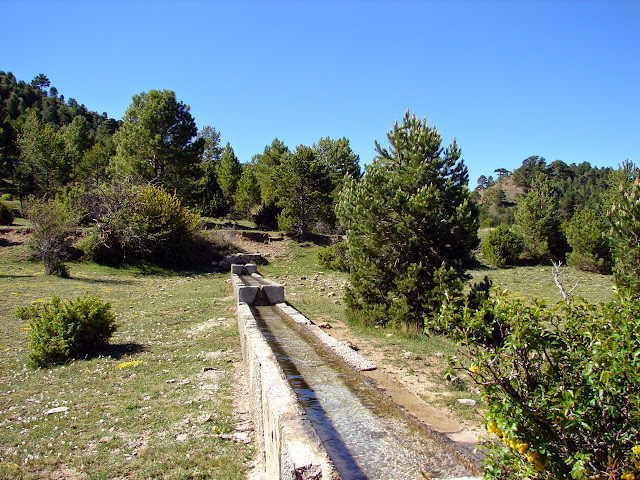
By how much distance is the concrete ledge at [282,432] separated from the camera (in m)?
3.34

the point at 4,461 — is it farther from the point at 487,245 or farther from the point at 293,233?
the point at 487,245

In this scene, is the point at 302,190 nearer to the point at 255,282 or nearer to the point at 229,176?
the point at 255,282

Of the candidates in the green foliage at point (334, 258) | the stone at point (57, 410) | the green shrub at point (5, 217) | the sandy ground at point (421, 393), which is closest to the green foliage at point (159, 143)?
the green shrub at point (5, 217)

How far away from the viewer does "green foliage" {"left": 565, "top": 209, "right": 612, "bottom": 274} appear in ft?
87.3

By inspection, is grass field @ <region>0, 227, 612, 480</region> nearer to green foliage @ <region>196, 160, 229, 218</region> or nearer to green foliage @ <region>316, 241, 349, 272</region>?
green foliage @ <region>316, 241, 349, 272</region>

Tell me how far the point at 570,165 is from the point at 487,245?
308 feet

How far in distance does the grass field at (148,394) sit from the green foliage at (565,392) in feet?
1.50

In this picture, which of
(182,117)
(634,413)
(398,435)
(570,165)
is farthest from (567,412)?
(570,165)

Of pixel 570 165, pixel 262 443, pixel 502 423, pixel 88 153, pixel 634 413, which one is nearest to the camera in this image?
pixel 634 413

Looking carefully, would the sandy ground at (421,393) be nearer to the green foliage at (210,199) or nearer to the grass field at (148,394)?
the grass field at (148,394)

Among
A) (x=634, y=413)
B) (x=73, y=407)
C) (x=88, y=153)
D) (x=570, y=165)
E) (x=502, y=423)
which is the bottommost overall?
(x=73, y=407)

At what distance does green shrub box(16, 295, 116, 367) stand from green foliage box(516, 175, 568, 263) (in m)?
31.3

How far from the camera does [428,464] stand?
3.93m

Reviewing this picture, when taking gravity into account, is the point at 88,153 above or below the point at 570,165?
below
